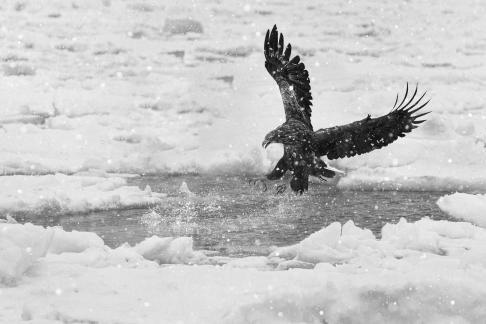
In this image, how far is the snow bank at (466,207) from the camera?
31.4ft

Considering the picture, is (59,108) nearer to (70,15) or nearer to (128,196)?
(128,196)

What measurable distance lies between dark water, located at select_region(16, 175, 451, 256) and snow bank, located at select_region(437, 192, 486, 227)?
A: 165 mm

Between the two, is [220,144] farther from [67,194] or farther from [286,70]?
[286,70]

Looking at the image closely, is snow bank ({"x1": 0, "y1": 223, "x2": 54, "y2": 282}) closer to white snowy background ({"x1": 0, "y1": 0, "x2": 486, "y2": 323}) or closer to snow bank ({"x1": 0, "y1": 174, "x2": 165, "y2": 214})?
white snowy background ({"x1": 0, "y1": 0, "x2": 486, "y2": 323})

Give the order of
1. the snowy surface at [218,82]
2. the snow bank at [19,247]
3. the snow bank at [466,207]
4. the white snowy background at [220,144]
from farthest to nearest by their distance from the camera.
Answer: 1. the snowy surface at [218,82]
2. the snow bank at [466,207]
3. the snow bank at [19,247]
4. the white snowy background at [220,144]

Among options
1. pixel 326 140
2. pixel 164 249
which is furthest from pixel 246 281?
pixel 326 140

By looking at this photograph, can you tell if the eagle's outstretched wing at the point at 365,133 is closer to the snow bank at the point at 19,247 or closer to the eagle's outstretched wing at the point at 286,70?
the eagle's outstretched wing at the point at 286,70

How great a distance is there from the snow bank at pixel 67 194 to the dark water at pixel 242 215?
0.60ft

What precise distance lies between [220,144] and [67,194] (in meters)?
3.33

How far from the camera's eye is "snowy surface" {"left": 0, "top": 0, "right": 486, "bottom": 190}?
12344 mm

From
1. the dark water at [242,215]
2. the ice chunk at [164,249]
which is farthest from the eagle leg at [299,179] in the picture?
the dark water at [242,215]

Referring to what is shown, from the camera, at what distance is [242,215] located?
33.3 ft

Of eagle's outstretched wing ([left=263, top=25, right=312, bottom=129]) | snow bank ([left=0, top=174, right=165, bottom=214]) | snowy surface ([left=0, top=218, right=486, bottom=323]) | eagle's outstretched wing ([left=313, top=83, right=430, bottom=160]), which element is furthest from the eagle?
snow bank ([left=0, top=174, right=165, bottom=214])

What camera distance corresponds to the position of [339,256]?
7.55 meters
